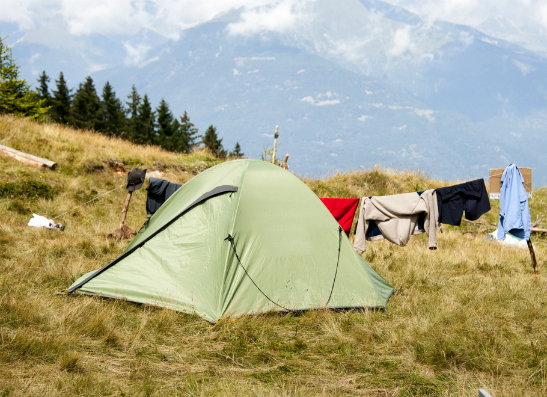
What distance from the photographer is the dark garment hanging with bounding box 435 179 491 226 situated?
21.5 feet

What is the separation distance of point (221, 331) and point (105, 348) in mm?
1204

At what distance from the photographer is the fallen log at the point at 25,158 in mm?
12406

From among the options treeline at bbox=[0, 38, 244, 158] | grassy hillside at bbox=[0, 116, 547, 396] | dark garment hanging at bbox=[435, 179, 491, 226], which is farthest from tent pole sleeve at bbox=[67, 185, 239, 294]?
treeline at bbox=[0, 38, 244, 158]

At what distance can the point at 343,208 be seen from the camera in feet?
24.6

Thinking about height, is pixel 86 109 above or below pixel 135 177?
above

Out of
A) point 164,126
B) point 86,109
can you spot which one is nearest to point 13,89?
point 164,126

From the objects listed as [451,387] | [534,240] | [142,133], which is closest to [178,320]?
[451,387]

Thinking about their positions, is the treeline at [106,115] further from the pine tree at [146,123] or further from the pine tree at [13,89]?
the pine tree at [13,89]

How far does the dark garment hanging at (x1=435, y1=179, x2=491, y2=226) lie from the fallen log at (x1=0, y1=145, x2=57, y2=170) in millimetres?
12366

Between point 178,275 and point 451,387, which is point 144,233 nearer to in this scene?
point 178,275

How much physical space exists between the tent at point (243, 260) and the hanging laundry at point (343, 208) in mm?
1943

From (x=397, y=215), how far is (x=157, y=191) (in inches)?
194

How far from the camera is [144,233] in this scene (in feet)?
19.4

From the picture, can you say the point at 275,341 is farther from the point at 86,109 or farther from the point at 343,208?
the point at 86,109
